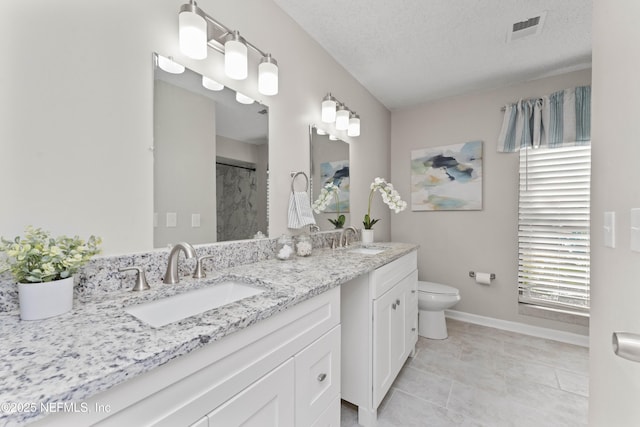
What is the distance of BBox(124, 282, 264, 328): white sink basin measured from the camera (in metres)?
0.85

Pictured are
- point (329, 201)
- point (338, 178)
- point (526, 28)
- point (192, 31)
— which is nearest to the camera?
point (192, 31)

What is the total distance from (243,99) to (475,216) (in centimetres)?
249

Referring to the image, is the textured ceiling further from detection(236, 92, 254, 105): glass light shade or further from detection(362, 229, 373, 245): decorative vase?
detection(362, 229, 373, 245): decorative vase

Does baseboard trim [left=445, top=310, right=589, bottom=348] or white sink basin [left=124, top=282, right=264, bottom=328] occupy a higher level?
white sink basin [left=124, top=282, right=264, bottom=328]

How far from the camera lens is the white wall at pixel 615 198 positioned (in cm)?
59

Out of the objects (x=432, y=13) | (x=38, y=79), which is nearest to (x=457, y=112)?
(x=432, y=13)

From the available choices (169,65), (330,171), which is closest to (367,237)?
(330,171)

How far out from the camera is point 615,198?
70 cm

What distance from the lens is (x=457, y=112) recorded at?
2.81 metres

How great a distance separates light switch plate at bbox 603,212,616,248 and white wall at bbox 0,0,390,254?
1485 mm

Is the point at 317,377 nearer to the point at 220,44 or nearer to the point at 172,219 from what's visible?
the point at 172,219

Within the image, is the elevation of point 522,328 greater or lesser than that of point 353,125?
lesser

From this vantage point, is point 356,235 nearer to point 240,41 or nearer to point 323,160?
point 323,160

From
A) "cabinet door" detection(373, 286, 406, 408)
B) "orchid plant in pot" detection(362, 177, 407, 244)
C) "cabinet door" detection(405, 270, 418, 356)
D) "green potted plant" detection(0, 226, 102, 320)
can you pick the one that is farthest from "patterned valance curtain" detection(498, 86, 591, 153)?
"green potted plant" detection(0, 226, 102, 320)
